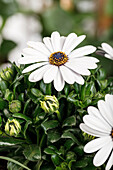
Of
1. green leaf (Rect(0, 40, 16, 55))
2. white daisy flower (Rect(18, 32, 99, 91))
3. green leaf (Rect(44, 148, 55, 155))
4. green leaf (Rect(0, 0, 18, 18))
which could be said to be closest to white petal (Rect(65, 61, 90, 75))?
white daisy flower (Rect(18, 32, 99, 91))

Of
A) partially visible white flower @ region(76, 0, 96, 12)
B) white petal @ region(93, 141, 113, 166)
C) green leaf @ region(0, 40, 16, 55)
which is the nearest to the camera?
white petal @ region(93, 141, 113, 166)

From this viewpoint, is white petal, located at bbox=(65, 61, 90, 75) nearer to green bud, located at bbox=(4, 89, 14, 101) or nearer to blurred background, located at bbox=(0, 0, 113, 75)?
green bud, located at bbox=(4, 89, 14, 101)

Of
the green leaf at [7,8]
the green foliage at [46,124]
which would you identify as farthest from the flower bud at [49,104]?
the green leaf at [7,8]

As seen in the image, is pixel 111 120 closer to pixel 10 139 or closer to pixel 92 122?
pixel 92 122

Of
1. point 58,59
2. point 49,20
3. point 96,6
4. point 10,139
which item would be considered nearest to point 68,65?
point 58,59

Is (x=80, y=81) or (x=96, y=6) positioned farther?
(x=96, y=6)

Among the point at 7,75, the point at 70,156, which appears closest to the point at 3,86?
the point at 7,75

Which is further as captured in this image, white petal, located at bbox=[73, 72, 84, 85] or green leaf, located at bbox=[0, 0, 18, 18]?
green leaf, located at bbox=[0, 0, 18, 18]
